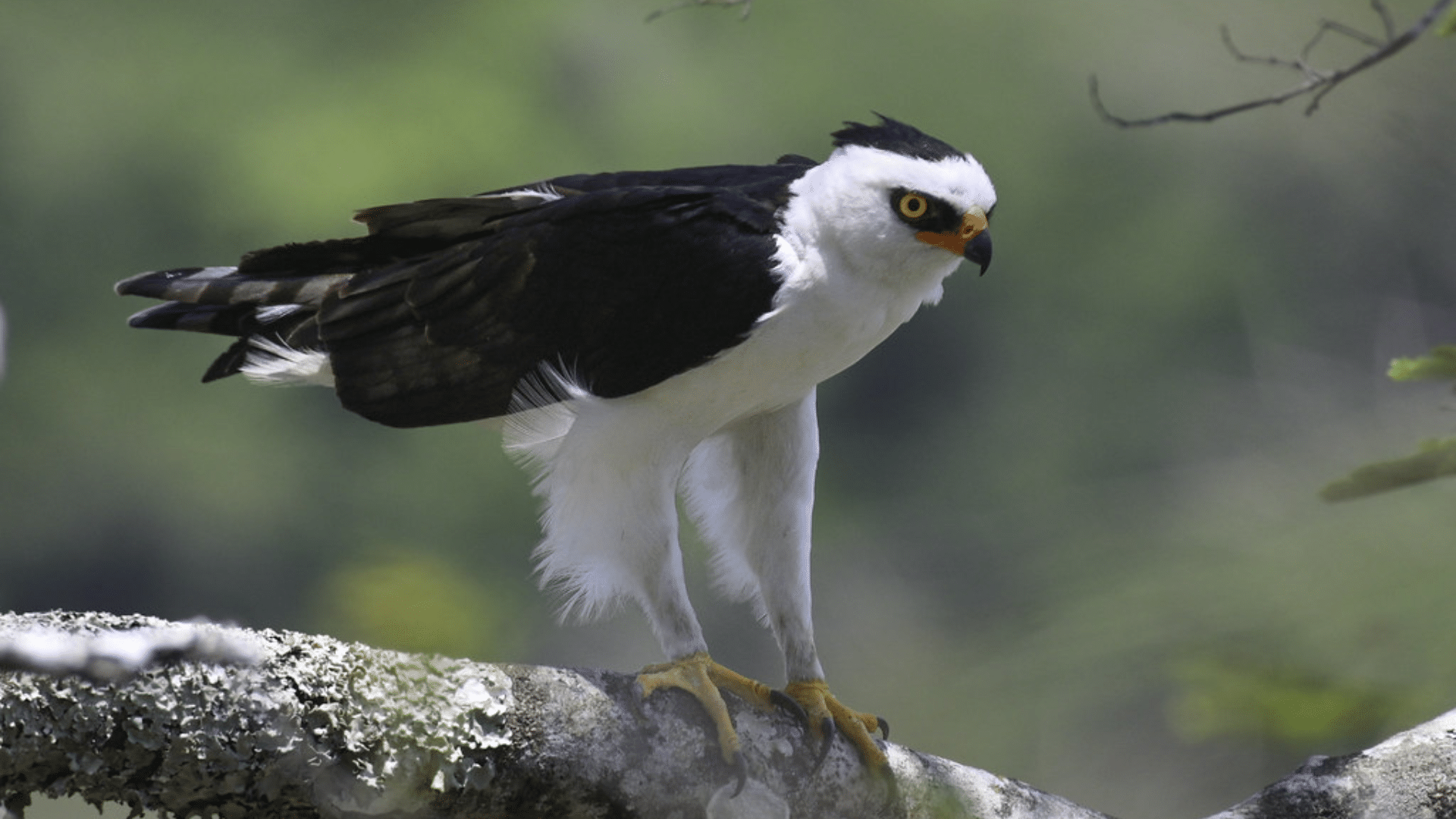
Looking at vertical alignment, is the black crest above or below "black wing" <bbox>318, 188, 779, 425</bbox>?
above

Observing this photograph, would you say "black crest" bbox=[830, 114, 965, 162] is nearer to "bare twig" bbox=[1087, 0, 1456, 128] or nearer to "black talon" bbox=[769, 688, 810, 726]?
"bare twig" bbox=[1087, 0, 1456, 128]

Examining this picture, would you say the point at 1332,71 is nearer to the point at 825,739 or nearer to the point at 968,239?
the point at 968,239

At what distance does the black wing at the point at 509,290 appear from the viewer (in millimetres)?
1896

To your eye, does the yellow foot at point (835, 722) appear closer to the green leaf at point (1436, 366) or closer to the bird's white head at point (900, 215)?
Result: the bird's white head at point (900, 215)

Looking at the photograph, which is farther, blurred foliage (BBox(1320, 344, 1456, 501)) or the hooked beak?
the hooked beak

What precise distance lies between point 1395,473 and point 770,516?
130 centimetres

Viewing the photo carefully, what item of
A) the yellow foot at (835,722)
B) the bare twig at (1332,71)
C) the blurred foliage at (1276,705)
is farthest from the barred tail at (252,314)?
the blurred foliage at (1276,705)

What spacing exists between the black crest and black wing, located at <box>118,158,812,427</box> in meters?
0.10

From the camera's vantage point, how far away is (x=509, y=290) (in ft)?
6.67

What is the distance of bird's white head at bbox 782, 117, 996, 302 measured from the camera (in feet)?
6.00

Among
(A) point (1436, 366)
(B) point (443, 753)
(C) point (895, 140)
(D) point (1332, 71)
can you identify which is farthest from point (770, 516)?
(A) point (1436, 366)

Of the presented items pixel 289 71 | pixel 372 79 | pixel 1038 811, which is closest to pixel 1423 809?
pixel 1038 811

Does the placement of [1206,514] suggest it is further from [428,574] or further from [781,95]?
[781,95]

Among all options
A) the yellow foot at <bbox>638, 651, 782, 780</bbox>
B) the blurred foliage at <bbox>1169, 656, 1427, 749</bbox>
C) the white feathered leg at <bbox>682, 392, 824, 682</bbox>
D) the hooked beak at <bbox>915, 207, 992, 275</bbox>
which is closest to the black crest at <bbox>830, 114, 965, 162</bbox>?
the hooked beak at <bbox>915, 207, 992, 275</bbox>
